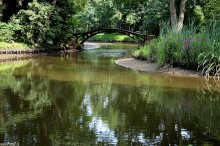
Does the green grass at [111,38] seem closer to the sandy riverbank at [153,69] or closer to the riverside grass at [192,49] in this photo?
the sandy riverbank at [153,69]

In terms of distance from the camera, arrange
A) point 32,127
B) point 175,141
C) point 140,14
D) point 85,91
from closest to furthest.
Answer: point 175,141 → point 32,127 → point 85,91 → point 140,14

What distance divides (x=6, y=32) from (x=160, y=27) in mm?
13937

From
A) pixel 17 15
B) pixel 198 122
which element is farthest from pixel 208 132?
pixel 17 15

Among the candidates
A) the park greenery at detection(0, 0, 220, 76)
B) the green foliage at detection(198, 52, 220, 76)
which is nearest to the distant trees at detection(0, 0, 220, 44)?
the park greenery at detection(0, 0, 220, 76)

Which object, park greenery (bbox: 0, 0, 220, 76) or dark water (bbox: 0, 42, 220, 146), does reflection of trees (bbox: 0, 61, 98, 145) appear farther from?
park greenery (bbox: 0, 0, 220, 76)

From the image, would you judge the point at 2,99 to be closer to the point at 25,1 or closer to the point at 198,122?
the point at 198,122

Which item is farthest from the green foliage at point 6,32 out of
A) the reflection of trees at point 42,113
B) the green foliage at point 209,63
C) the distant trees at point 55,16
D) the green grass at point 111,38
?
the green grass at point 111,38

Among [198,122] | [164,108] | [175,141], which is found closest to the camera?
[175,141]

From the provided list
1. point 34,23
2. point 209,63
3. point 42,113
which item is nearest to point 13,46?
point 34,23

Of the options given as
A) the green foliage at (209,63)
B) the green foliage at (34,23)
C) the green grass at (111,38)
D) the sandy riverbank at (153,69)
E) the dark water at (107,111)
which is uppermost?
the green foliage at (34,23)

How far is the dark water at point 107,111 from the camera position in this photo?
7.61 metres

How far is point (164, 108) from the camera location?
10789mm

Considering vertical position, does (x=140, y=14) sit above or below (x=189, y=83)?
above

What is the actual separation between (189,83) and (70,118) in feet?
27.1
